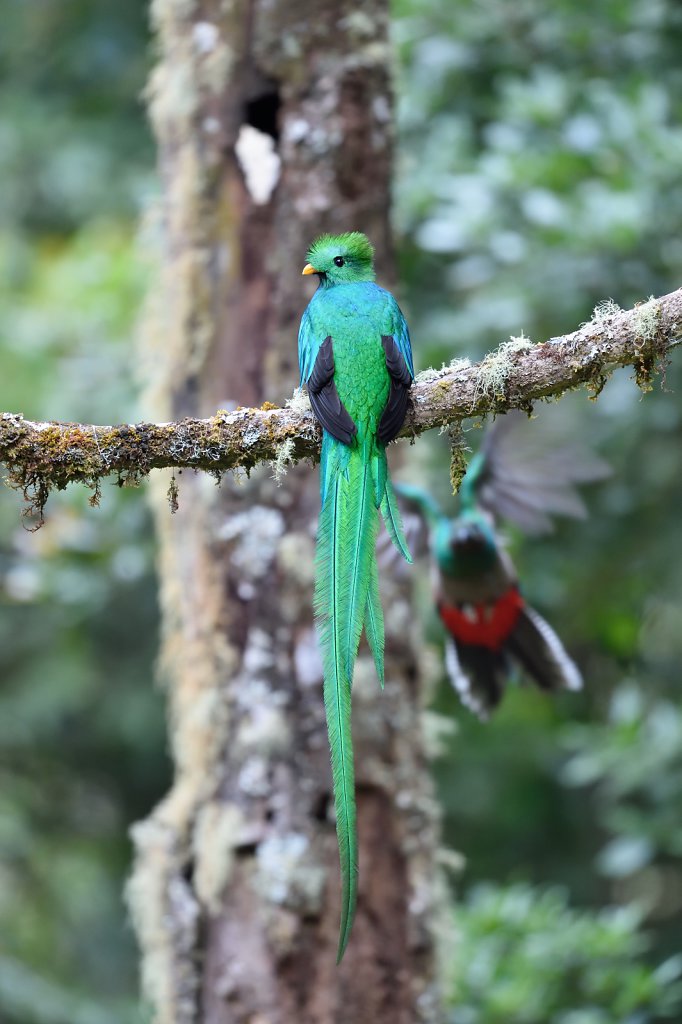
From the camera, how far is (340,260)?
288cm

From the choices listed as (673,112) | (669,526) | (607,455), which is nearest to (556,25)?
(673,112)

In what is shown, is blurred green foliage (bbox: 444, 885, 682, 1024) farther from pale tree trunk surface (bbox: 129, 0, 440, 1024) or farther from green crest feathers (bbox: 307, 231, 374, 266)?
green crest feathers (bbox: 307, 231, 374, 266)

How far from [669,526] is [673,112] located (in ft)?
5.14

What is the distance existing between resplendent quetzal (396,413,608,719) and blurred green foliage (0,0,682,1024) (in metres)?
0.18

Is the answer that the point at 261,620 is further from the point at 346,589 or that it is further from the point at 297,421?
the point at 346,589

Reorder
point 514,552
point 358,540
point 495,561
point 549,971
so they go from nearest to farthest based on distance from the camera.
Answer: point 358,540
point 495,561
point 549,971
point 514,552

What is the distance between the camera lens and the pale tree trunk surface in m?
3.07

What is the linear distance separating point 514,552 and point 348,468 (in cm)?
254

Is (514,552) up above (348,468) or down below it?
above

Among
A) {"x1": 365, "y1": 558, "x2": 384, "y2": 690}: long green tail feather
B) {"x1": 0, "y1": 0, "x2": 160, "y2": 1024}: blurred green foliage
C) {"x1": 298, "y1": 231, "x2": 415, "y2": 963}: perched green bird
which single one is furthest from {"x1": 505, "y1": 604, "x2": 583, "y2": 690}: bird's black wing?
{"x1": 0, "y1": 0, "x2": 160, "y2": 1024}: blurred green foliage

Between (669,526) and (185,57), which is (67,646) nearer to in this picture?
(669,526)

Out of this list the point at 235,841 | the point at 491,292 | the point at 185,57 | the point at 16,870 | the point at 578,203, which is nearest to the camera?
the point at 235,841

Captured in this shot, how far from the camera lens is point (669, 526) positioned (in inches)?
186

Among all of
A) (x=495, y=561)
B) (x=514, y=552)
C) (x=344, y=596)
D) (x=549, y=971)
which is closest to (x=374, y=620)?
(x=344, y=596)
